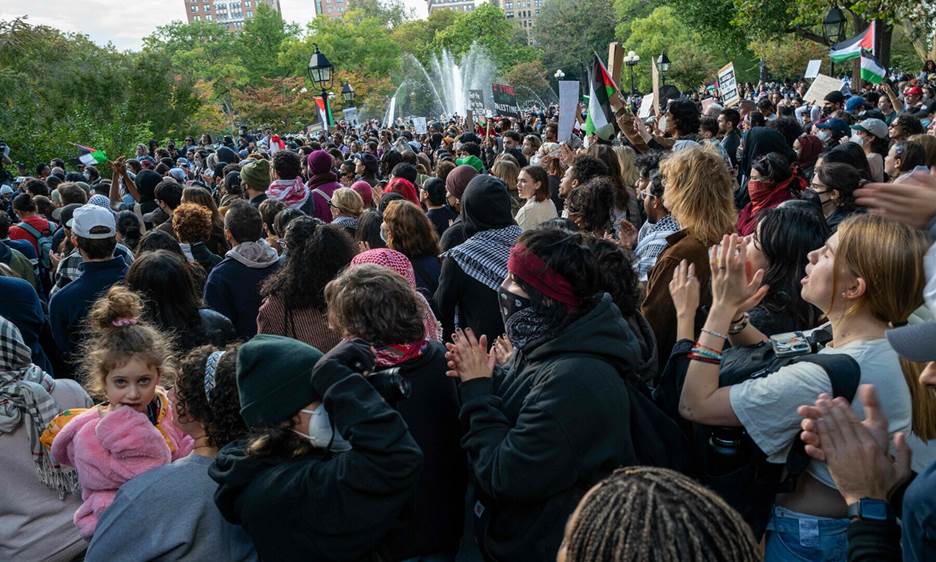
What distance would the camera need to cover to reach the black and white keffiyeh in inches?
175

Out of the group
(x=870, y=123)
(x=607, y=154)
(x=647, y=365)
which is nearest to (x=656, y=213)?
(x=607, y=154)

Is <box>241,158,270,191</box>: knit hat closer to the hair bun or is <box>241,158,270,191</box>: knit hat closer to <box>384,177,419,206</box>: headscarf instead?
<box>384,177,419,206</box>: headscarf

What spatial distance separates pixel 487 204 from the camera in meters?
4.75

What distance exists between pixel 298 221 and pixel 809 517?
10.1 ft

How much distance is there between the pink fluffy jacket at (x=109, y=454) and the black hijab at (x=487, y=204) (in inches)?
99.7

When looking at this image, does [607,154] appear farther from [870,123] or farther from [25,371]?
[25,371]

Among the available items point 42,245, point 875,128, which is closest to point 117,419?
→ point 42,245

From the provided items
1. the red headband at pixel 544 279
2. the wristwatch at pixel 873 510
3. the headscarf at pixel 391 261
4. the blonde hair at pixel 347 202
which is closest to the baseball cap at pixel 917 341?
the wristwatch at pixel 873 510

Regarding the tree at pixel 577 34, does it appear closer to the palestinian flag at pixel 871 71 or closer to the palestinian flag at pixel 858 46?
the palestinian flag at pixel 858 46

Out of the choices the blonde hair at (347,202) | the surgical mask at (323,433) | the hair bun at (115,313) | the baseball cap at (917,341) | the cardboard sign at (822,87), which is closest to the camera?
the baseball cap at (917,341)

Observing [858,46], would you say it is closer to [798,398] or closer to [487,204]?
[487,204]

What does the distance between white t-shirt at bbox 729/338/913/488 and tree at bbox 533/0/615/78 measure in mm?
78135

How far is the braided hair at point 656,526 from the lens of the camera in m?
1.17

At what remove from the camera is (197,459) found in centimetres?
242
